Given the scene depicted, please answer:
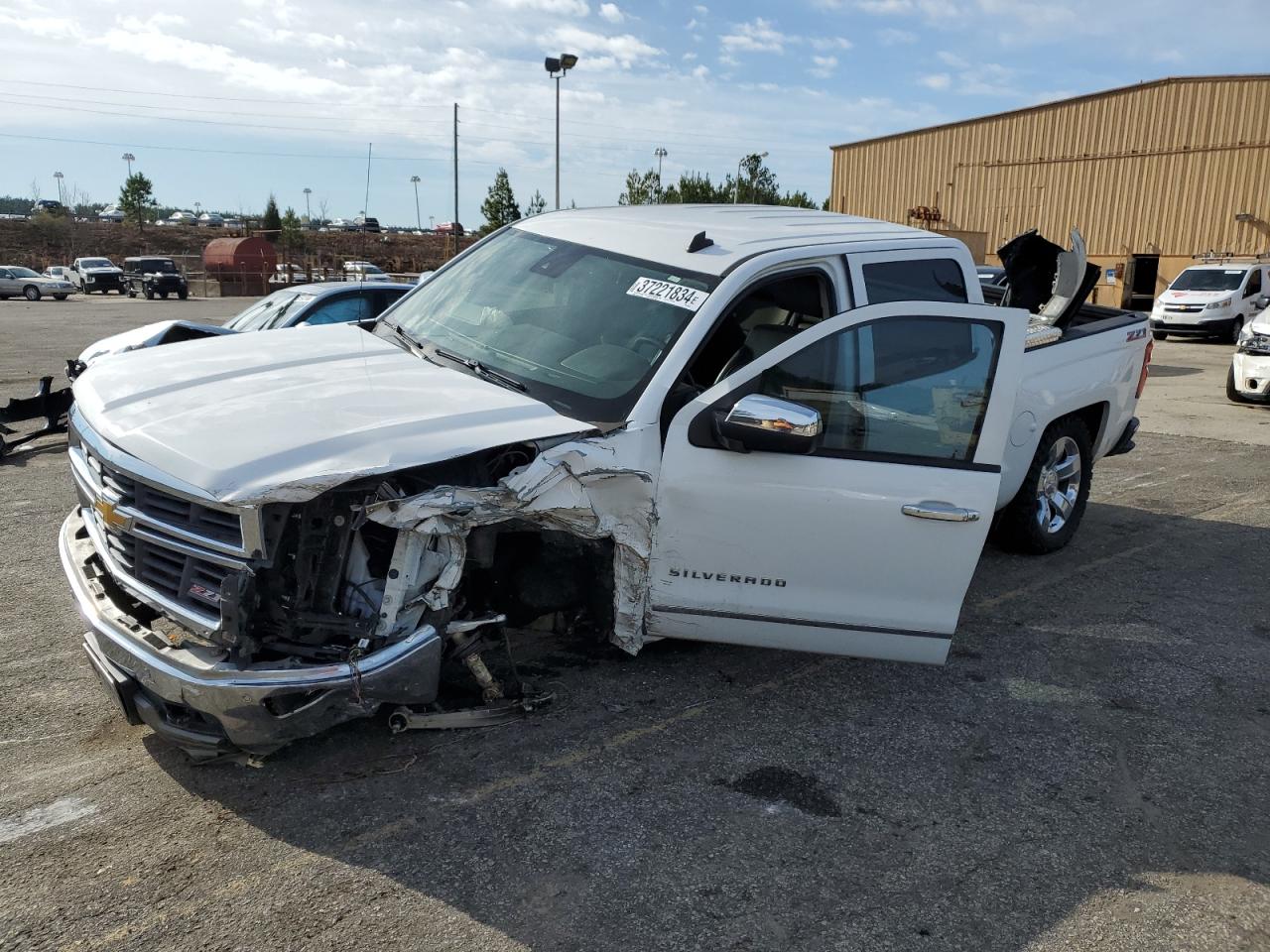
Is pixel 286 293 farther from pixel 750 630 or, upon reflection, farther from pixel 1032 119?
pixel 1032 119

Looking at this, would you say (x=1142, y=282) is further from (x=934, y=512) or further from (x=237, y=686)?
(x=237, y=686)

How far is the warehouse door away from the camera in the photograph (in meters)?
34.9

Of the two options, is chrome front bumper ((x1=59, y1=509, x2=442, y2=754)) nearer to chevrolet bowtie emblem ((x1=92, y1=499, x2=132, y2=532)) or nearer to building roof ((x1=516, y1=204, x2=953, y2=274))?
chevrolet bowtie emblem ((x1=92, y1=499, x2=132, y2=532))

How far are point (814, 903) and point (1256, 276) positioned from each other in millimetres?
26298

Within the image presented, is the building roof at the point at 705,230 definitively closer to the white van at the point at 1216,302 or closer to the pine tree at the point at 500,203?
the white van at the point at 1216,302

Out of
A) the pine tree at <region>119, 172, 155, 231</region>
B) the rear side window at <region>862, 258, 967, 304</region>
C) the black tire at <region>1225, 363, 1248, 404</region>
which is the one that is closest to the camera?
the rear side window at <region>862, 258, 967, 304</region>

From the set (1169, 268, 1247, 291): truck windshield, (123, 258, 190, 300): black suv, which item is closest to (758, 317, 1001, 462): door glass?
(1169, 268, 1247, 291): truck windshield

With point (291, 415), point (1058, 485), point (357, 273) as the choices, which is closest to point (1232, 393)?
point (1058, 485)

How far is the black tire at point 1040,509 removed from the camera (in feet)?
21.1

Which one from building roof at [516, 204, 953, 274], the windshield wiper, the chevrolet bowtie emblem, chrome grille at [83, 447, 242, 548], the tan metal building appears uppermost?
the tan metal building

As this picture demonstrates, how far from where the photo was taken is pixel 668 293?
433 cm

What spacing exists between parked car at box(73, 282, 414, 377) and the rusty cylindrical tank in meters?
39.1

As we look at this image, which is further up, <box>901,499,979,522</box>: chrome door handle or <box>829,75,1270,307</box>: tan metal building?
<box>829,75,1270,307</box>: tan metal building

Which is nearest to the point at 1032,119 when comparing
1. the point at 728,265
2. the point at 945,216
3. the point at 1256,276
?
the point at 945,216
